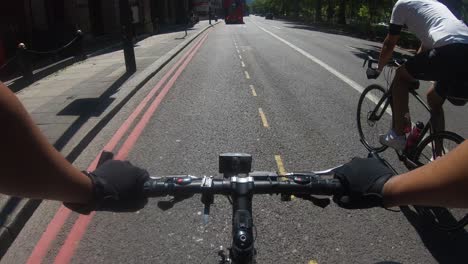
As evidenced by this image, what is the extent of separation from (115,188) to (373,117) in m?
5.31

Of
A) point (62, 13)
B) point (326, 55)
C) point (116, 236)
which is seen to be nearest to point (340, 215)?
point (116, 236)

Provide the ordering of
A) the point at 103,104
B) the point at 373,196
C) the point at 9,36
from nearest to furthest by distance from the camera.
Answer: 1. the point at 373,196
2. the point at 103,104
3. the point at 9,36

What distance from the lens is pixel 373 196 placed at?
1.32 meters

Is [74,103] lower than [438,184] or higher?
lower

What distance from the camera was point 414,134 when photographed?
472cm

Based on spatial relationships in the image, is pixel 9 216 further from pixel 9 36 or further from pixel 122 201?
pixel 9 36

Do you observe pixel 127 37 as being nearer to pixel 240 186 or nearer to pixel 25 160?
pixel 240 186

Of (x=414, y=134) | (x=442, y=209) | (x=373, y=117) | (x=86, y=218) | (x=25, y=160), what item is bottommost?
(x=86, y=218)

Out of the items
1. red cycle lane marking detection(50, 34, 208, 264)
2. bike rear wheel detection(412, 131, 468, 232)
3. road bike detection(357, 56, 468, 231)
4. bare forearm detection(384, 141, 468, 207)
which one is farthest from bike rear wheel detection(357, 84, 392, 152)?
bare forearm detection(384, 141, 468, 207)

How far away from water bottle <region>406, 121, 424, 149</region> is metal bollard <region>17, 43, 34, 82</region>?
1051 centimetres

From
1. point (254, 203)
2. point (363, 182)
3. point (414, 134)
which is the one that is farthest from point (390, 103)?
point (363, 182)

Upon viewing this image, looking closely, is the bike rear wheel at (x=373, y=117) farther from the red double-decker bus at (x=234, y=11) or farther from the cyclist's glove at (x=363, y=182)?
the red double-decker bus at (x=234, y=11)

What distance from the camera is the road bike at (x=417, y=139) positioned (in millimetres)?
4109

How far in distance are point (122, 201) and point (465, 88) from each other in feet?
12.5
